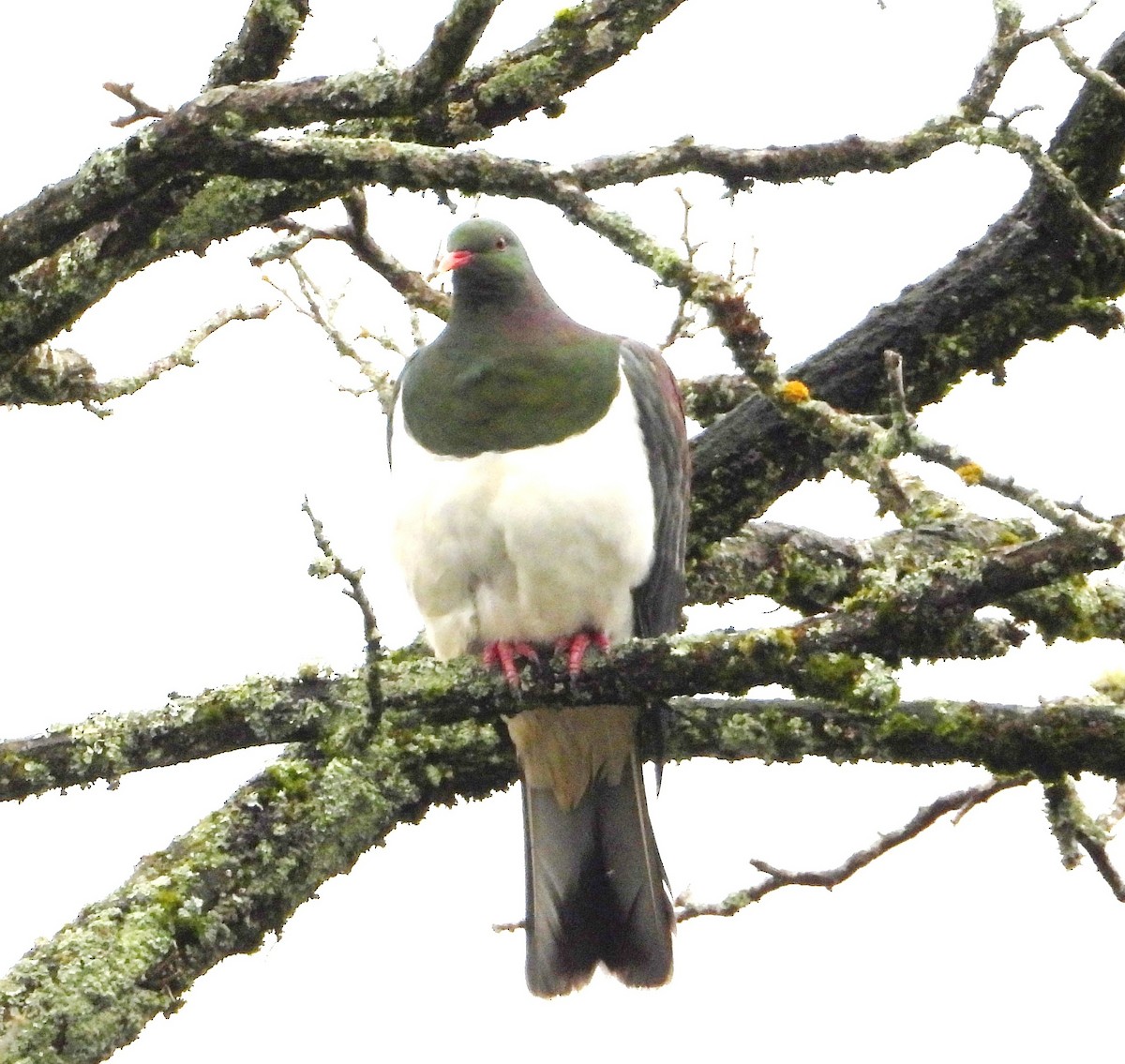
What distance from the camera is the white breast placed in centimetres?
399

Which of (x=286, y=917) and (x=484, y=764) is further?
(x=484, y=764)

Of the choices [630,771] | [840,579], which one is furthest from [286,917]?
[840,579]

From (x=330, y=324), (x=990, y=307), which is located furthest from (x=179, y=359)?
(x=990, y=307)

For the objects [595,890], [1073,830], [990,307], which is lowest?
[1073,830]

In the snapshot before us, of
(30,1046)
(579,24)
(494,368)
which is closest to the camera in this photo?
(30,1046)

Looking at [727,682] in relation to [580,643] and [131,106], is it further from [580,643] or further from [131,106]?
[131,106]

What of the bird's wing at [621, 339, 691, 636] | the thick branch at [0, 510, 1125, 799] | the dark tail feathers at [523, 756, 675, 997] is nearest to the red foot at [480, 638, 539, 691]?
the bird's wing at [621, 339, 691, 636]

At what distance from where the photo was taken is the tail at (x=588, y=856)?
430 cm

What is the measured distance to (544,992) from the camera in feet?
14.1

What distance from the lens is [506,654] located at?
408cm

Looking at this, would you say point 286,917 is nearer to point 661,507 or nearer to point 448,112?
point 661,507

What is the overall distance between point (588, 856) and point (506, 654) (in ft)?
2.23

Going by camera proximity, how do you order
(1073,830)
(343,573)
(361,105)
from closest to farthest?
1. (343,573)
2. (361,105)
3. (1073,830)

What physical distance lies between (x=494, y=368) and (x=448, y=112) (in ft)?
2.07
